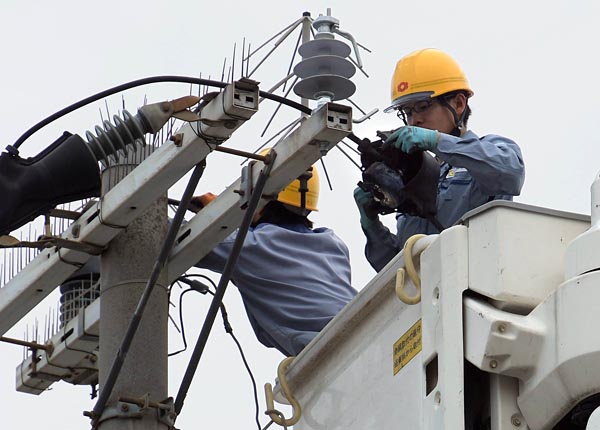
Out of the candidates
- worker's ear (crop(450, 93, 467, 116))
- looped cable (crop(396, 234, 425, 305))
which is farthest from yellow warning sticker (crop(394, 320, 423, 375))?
worker's ear (crop(450, 93, 467, 116))

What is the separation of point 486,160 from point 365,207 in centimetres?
64

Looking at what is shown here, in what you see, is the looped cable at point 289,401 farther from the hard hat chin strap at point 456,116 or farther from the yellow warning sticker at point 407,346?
the hard hat chin strap at point 456,116

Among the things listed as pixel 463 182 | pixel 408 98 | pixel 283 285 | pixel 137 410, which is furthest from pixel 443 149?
pixel 137 410

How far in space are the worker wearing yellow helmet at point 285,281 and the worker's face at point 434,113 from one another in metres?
0.52

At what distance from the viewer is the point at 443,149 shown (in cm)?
579

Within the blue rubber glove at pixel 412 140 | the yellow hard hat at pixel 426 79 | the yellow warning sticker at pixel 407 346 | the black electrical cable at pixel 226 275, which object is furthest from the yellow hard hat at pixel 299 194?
the yellow warning sticker at pixel 407 346

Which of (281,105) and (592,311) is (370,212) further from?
(592,311)

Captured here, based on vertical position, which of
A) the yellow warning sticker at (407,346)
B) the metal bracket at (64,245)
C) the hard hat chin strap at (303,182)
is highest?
the hard hat chin strap at (303,182)

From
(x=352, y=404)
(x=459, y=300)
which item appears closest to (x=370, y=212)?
(x=352, y=404)

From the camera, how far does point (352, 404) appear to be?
3707 millimetres

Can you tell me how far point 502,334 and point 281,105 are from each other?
11.2 ft

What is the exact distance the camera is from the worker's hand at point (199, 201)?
6734 millimetres

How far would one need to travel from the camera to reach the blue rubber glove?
5.70m

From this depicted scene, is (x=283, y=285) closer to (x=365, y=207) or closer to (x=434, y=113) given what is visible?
(x=365, y=207)
